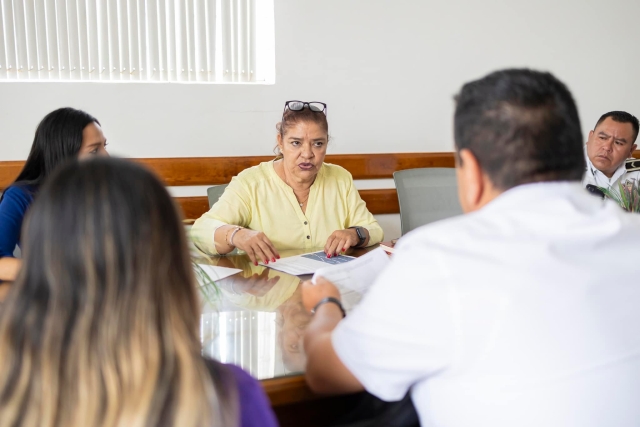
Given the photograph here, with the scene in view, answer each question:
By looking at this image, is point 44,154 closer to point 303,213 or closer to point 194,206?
point 303,213

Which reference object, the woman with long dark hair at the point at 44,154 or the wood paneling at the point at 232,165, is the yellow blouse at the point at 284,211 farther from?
the wood paneling at the point at 232,165

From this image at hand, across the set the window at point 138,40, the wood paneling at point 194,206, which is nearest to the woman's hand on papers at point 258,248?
the wood paneling at point 194,206

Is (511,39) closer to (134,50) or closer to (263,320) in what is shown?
(134,50)

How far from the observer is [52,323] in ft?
2.14

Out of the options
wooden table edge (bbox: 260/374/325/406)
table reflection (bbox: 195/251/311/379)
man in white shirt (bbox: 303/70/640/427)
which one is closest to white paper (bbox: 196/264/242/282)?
table reflection (bbox: 195/251/311/379)

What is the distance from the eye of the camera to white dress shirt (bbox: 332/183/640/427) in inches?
31.3

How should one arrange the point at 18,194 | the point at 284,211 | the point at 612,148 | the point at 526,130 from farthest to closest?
the point at 612,148, the point at 284,211, the point at 18,194, the point at 526,130

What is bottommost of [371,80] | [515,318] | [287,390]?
[287,390]

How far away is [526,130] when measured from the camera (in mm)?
880

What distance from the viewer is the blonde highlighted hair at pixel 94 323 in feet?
2.13

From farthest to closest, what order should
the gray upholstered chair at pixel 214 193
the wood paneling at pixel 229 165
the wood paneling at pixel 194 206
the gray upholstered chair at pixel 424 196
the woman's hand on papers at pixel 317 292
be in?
the wood paneling at pixel 194 206 < the wood paneling at pixel 229 165 < the gray upholstered chair at pixel 424 196 < the gray upholstered chair at pixel 214 193 < the woman's hand on papers at pixel 317 292

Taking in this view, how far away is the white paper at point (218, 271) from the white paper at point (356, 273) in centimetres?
45

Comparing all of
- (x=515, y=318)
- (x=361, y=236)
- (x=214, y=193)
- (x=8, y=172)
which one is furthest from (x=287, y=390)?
(x=8, y=172)

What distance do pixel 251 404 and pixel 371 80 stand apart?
114 inches
